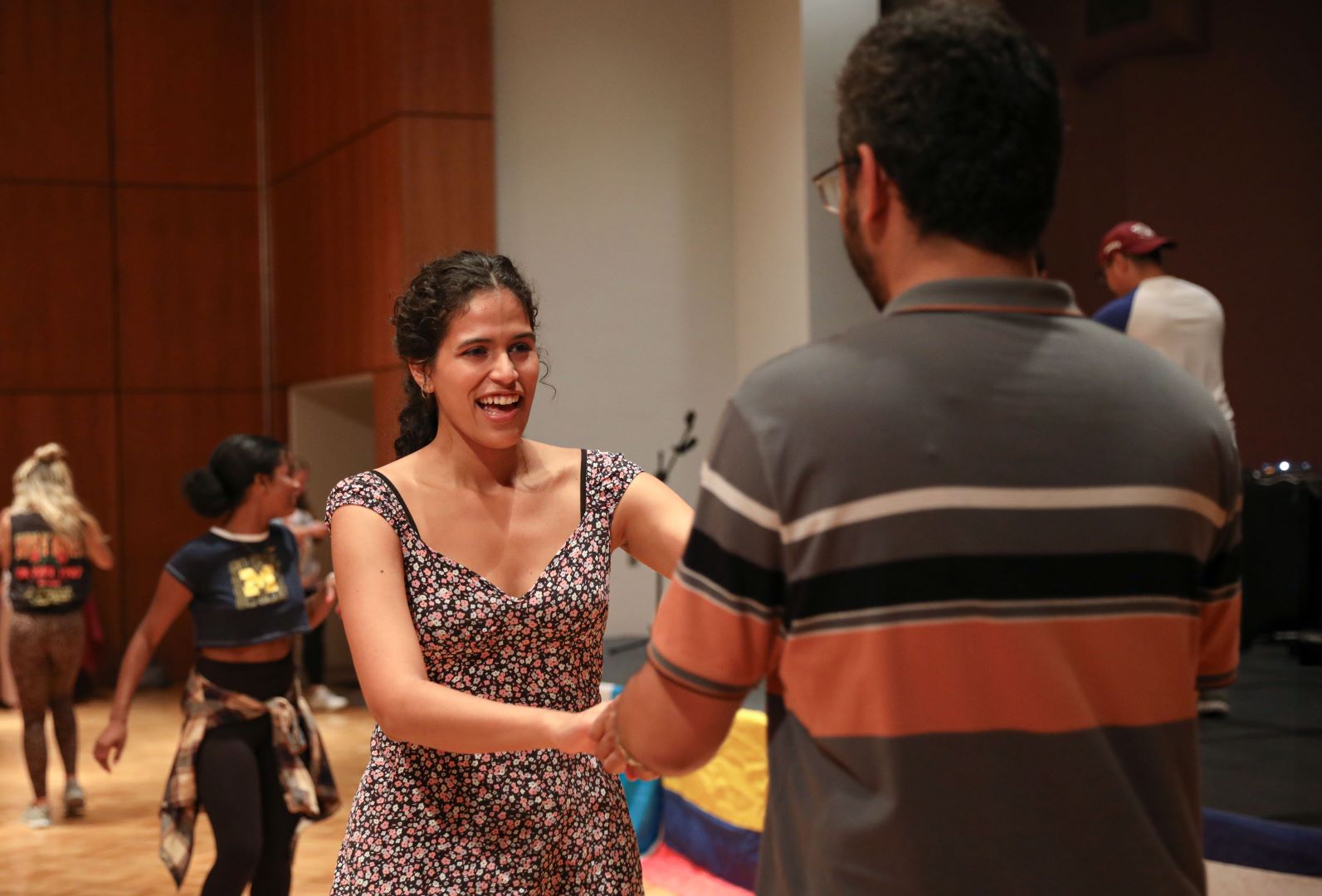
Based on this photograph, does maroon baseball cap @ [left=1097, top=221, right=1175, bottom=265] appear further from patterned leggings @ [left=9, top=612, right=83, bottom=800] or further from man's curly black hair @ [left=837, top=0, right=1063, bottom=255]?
patterned leggings @ [left=9, top=612, right=83, bottom=800]

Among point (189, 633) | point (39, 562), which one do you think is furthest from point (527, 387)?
point (189, 633)

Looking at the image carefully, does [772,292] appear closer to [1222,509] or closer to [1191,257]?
[1191,257]

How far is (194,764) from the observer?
391 cm

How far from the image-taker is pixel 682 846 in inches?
204

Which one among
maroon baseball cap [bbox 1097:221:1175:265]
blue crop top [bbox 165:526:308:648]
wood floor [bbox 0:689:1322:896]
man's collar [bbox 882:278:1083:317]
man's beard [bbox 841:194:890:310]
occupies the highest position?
maroon baseball cap [bbox 1097:221:1175:265]

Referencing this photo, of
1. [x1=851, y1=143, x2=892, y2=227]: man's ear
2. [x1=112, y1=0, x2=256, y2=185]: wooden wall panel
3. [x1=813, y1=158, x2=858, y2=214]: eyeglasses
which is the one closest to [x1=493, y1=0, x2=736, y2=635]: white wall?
[x1=112, y1=0, x2=256, y2=185]: wooden wall panel

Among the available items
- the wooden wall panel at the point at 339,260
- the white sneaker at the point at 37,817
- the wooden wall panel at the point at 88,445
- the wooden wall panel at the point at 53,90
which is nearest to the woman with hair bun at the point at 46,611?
the white sneaker at the point at 37,817

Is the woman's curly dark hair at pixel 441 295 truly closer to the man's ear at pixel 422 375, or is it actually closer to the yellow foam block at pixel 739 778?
the man's ear at pixel 422 375

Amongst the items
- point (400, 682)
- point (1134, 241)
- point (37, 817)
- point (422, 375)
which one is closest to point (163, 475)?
point (37, 817)

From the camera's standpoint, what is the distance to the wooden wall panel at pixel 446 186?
7.53 metres

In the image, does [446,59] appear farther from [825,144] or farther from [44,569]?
[44,569]

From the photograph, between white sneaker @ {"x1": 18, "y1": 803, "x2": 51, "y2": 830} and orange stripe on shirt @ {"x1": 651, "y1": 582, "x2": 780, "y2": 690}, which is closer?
orange stripe on shirt @ {"x1": 651, "y1": 582, "x2": 780, "y2": 690}

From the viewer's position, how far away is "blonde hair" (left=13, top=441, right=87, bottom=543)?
6406mm

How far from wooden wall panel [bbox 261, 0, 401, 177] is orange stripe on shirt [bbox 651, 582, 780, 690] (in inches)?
274
